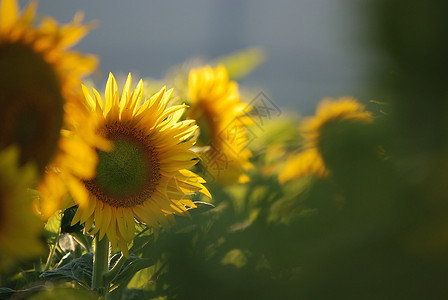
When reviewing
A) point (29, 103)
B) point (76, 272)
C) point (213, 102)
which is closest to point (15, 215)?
point (29, 103)

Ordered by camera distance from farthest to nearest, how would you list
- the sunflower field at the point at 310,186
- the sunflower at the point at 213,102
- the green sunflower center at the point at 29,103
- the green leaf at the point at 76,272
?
the sunflower at the point at 213,102
the green leaf at the point at 76,272
the green sunflower center at the point at 29,103
the sunflower field at the point at 310,186

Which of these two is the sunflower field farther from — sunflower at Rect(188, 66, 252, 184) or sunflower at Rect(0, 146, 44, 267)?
sunflower at Rect(188, 66, 252, 184)

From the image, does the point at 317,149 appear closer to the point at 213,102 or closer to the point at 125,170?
the point at 125,170

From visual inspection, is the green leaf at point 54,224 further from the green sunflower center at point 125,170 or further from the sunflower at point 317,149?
the sunflower at point 317,149

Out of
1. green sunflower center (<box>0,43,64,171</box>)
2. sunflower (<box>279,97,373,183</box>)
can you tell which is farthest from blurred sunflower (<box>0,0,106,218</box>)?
sunflower (<box>279,97,373,183</box>)

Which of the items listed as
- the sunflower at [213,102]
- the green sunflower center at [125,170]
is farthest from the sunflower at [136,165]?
the sunflower at [213,102]

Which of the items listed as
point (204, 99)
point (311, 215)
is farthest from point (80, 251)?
point (311, 215)

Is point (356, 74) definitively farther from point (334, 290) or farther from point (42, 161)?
point (42, 161)
